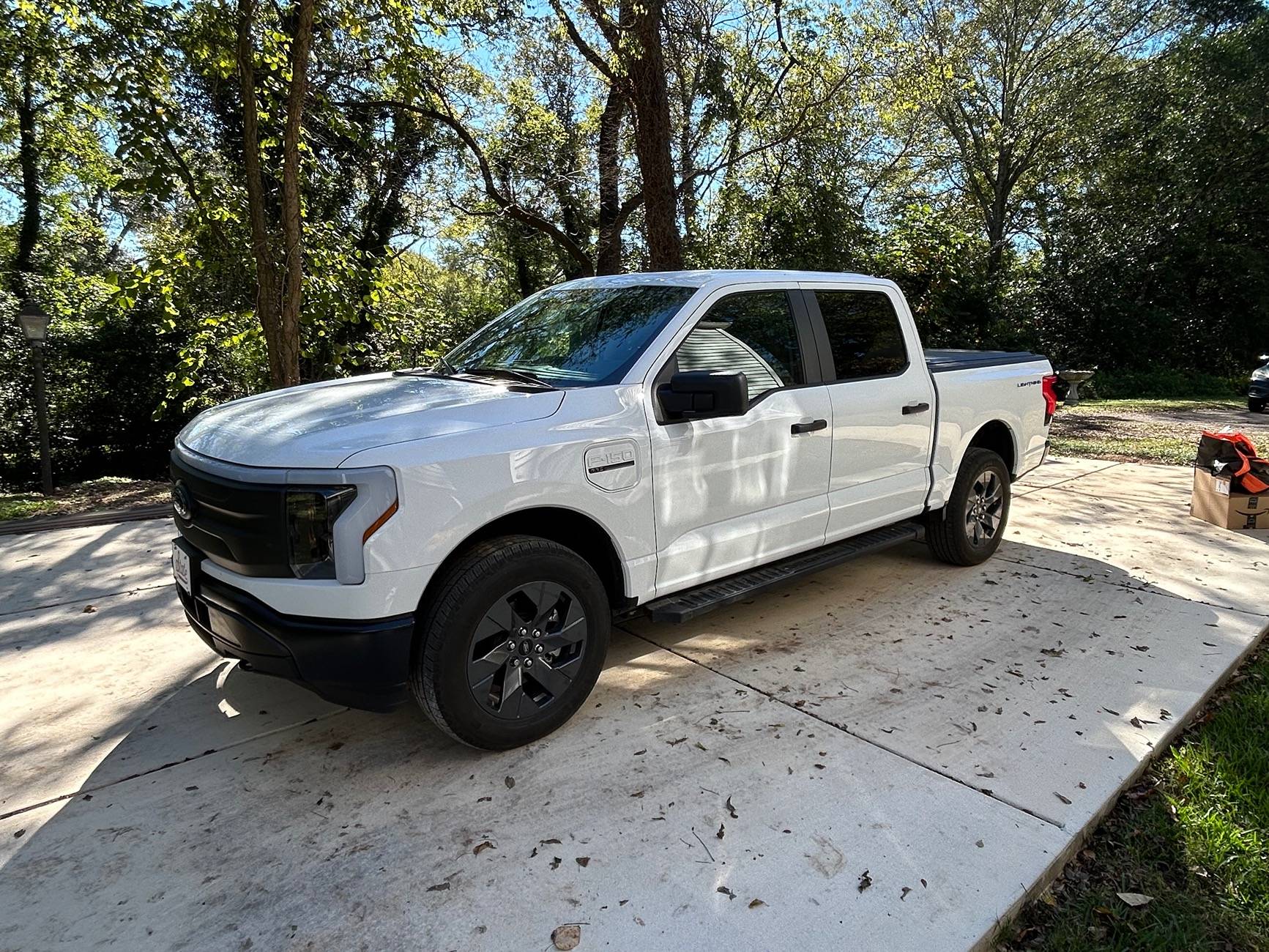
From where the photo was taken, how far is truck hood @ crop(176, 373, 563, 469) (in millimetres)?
2615

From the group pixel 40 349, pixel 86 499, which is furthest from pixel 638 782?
pixel 40 349

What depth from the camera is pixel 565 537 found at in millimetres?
3227

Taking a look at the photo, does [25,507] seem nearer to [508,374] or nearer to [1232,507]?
[508,374]

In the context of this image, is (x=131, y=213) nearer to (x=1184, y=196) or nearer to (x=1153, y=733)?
(x=1153, y=733)

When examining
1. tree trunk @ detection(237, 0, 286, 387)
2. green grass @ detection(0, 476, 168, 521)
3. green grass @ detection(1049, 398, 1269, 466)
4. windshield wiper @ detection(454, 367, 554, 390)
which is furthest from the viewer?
green grass @ detection(1049, 398, 1269, 466)

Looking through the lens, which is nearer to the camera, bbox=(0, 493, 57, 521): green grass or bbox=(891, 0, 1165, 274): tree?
bbox=(0, 493, 57, 521): green grass

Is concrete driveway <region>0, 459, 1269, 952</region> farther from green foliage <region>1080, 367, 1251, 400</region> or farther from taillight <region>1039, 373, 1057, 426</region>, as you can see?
green foliage <region>1080, 367, 1251, 400</region>

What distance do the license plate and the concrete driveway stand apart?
2.18ft

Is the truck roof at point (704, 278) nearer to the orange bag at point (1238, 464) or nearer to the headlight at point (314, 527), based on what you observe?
the headlight at point (314, 527)

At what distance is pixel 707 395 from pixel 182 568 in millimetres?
2274

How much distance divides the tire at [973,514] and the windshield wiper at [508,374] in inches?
119

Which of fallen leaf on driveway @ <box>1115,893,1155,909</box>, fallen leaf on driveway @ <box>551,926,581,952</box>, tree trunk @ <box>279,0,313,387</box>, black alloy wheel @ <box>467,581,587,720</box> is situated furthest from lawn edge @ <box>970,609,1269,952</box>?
tree trunk @ <box>279,0,313,387</box>

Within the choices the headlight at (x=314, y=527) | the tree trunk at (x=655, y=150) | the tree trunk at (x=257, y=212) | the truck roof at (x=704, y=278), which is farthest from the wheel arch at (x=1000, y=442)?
the tree trunk at (x=257, y=212)

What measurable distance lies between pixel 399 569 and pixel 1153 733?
308 cm
